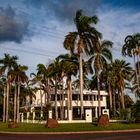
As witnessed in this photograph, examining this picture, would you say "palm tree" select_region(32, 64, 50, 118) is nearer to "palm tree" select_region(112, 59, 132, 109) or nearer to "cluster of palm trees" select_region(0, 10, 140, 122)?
"cluster of palm trees" select_region(0, 10, 140, 122)

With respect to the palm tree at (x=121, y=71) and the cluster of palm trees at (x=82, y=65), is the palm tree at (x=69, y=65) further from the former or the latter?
the palm tree at (x=121, y=71)

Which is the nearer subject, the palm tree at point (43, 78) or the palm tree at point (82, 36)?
the palm tree at point (82, 36)

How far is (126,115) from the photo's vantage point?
53750mm

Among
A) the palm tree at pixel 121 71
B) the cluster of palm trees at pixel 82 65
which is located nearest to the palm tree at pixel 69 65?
the cluster of palm trees at pixel 82 65

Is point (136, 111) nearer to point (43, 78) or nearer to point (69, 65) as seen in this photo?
point (69, 65)

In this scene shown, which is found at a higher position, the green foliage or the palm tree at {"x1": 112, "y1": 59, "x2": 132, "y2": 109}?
the palm tree at {"x1": 112, "y1": 59, "x2": 132, "y2": 109}

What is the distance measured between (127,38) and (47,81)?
2062cm

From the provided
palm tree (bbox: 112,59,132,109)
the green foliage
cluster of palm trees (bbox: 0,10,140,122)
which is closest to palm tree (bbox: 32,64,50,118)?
cluster of palm trees (bbox: 0,10,140,122)

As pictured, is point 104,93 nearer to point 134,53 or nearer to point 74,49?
point 134,53

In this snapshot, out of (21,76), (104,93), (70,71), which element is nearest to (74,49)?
(70,71)

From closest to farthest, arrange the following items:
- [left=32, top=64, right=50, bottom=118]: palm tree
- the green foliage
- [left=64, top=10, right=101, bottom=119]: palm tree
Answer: the green foliage → [left=64, top=10, right=101, bottom=119]: palm tree → [left=32, top=64, right=50, bottom=118]: palm tree

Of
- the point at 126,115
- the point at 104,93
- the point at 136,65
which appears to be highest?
the point at 136,65

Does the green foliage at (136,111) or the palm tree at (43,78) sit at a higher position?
the palm tree at (43,78)

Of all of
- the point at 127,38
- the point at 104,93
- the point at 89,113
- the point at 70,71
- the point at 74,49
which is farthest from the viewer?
the point at 104,93
